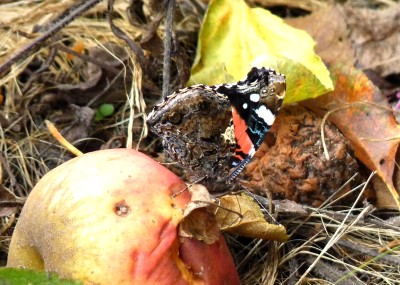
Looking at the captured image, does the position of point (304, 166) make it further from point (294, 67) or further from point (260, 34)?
point (260, 34)

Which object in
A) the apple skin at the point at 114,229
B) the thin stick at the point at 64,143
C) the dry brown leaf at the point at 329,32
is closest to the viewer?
the apple skin at the point at 114,229

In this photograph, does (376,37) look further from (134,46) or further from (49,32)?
(49,32)

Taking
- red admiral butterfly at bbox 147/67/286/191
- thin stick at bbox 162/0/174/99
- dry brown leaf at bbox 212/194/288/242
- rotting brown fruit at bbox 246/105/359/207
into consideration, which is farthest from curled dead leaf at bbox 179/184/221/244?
thin stick at bbox 162/0/174/99

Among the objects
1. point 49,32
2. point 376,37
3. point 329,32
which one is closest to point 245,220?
point 49,32

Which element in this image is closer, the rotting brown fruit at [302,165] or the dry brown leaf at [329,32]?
the rotting brown fruit at [302,165]

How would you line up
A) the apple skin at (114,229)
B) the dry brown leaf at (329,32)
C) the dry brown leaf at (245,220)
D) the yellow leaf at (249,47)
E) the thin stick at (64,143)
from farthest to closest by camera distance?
the dry brown leaf at (329,32)
the yellow leaf at (249,47)
the thin stick at (64,143)
the dry brown leaf at (245,220)
the apple skin at (114,229)

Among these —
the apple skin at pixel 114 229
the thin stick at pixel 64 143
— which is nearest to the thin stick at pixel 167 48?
the thin stick at pixel 64 143

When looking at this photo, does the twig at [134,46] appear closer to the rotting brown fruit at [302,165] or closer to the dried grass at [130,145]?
the dried grass at [130,145]
